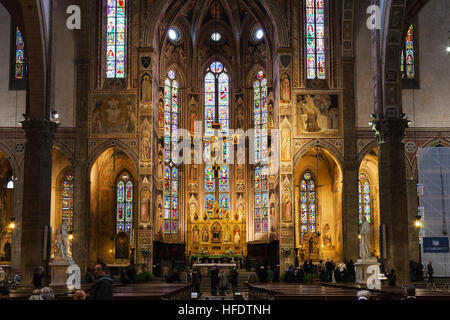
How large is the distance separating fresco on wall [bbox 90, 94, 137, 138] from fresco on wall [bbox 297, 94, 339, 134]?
31.2 feet

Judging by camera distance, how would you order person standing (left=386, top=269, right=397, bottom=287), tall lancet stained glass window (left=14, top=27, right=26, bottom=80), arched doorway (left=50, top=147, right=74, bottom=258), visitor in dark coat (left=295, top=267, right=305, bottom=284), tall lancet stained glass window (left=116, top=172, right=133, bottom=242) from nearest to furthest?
person standing (left=386, top=269, right=397, bottom=287) → visitor in dark coat (left=295, top=267, right=305, bottom=284) → tall lancet stained glass window (left=14, top=27, right=26, bottom=80) → arched doorway (left=50, top=147, right=74, bottom=258) → tall lancet stained glass window (left=116, top=172, right=133, bottom=242)

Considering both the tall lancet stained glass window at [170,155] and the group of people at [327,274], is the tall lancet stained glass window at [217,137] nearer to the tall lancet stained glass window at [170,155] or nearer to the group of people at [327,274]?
the tall lancet stained glass window at [170,155]

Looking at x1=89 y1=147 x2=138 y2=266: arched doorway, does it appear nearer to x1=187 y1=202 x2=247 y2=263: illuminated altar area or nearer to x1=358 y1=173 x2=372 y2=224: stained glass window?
x1=187 y1=202 x2=247 y2=263: illuminated altar area

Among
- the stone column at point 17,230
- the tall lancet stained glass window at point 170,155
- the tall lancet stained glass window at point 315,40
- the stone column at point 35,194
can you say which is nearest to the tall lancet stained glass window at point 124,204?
the tall lancet stained glass window at point 170,155

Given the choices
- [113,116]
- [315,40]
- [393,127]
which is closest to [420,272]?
[393,127]

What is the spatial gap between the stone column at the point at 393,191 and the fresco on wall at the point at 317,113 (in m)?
9.21

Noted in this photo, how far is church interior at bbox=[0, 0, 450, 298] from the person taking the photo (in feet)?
121

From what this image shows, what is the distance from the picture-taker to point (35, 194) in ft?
87.9

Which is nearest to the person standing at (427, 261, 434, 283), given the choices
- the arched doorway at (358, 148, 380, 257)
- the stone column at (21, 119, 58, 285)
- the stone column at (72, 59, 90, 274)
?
the arched doorway at (358, 148, 380, 257)

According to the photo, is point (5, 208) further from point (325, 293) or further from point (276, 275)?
point (325, 293)

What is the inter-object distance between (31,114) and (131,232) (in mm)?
15581

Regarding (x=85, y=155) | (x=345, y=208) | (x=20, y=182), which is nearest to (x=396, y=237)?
(x=345, y=208)

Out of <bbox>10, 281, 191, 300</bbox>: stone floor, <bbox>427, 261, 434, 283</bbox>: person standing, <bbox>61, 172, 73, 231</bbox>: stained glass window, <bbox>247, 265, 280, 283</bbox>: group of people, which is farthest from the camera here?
<bbox>61, 172, 73, 231</bbox>: stained glass window

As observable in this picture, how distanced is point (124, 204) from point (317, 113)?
548 inches
